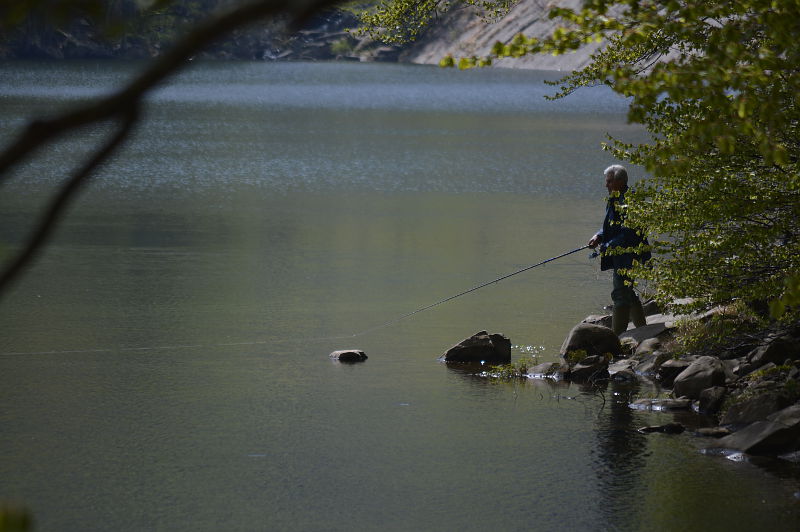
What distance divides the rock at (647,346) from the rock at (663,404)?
5.44ft

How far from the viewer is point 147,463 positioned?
9711 mm

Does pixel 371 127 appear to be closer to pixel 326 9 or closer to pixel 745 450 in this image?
pixel 745 450

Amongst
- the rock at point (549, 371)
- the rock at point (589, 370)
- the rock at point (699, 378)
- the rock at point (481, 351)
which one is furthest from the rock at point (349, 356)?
the rock at point (699, 378)

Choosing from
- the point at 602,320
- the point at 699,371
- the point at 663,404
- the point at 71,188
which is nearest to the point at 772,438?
the point at 663,404

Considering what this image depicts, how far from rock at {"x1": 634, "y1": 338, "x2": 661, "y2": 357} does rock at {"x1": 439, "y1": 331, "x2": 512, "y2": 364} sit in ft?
4.56

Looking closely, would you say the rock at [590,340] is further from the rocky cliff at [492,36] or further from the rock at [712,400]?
the rocky cliff at [492,36]

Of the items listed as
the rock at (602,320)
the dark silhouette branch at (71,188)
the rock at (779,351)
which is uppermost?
the dark silhouette branch at (71,188)

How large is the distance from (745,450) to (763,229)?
1.89 m

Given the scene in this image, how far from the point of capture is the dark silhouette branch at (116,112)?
9.46 ft

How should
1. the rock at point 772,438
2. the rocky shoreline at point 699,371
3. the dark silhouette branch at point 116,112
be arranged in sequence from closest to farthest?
the dark silhouette branch at point 116,112 < the rock at point 772,438 < the rocky shoreline at point 699,371

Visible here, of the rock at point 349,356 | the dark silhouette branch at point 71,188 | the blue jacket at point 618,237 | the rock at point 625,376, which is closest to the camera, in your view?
the dark silhouette branch at point 71,188

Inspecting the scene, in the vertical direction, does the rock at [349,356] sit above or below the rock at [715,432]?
below

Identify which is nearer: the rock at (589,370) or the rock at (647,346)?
the rock at (589,370)

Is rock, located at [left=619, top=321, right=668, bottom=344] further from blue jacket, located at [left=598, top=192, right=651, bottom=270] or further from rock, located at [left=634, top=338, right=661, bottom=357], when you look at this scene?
blue jacket, located at [left=598, top=192, right=651, bottom=270]
